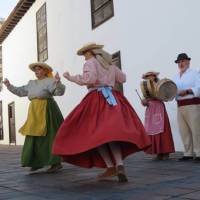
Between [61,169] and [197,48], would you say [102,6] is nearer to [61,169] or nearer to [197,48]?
[197,48]

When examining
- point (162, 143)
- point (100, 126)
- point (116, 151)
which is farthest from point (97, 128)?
point (162, 143)

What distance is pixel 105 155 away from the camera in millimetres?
4672

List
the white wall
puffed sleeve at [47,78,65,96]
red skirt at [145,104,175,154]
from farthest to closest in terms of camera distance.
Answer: the white wall < red skirt at [145,104,175,154] < puffed sleeve at [47,78,65,96]

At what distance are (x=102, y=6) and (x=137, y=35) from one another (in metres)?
2.08

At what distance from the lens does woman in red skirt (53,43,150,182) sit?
4.40m

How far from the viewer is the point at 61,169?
641 centimetres

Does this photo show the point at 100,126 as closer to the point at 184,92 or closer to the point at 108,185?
the point at 108,185

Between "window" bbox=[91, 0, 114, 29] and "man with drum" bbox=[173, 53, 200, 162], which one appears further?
"window" bbox=[91, 0, 114, 29]

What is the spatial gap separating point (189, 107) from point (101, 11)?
5282 millimetres

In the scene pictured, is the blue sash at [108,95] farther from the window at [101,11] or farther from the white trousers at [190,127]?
the window at [101,11]

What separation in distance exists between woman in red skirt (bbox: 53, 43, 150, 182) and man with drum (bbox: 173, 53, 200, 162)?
1.96 m

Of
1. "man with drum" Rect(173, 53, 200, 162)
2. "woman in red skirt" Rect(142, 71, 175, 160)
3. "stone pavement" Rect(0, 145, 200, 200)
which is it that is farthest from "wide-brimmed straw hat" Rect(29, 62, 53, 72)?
"man with drum" Rect(173, 53, 200, 162)

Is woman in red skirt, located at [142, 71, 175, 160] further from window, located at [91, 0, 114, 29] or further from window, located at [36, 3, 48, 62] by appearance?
window, located at [36, 3, 48, 62]

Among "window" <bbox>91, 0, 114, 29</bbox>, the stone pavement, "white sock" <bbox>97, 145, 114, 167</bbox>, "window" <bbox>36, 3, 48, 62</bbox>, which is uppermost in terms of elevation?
"window" <bbox>36, 3, 48, 62</bbox>
